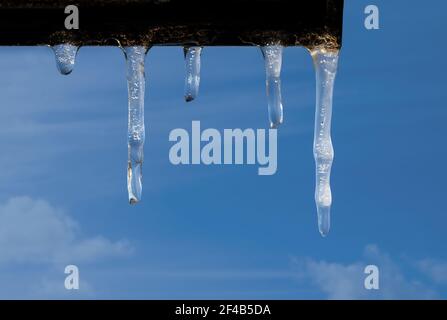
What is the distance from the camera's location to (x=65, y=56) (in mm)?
3172

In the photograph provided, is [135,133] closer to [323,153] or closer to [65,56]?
[65,56]

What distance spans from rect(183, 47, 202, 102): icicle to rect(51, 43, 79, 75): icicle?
0.63m

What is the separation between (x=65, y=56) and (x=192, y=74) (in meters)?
0.87

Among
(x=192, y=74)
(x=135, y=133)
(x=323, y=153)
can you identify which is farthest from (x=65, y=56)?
(x=323, y=153)

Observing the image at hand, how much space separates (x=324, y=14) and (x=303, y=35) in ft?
0.38

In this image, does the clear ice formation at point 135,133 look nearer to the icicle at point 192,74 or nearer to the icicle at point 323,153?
the icicle at point 192,74

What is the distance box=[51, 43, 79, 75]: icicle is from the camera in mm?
3023

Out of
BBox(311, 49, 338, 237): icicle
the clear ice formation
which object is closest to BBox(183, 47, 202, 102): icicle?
the clear ice formation

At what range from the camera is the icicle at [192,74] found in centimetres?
378

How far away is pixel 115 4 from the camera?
2.90 meters

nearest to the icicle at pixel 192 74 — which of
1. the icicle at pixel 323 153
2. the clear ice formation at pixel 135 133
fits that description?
the clear ice formation at pixel 135 133

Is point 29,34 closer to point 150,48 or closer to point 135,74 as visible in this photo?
point 150,48

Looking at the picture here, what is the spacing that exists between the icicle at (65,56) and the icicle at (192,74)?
24.9 inches

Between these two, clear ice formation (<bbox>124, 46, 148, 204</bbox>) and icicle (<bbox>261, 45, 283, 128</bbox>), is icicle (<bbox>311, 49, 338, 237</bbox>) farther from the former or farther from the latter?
clear ice formation (<bbox>124, 46, 148, 204</bbox>)
